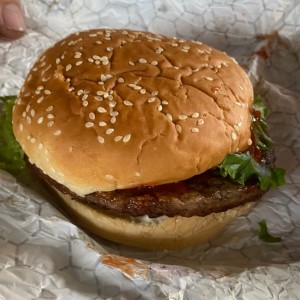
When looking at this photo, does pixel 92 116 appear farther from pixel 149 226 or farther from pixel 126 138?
pixel 149 226

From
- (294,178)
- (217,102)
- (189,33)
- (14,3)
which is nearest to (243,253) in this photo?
(294,178)

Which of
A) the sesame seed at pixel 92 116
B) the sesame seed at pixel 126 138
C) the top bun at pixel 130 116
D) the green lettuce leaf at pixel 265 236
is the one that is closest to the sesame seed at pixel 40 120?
the top bun at pixel 130 116

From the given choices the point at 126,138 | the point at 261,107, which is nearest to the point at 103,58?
the point at 126,138

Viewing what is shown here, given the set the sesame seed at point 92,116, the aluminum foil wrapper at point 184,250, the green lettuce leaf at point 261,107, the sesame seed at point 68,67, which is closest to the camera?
the aluminum foil wrapper at point 184,250

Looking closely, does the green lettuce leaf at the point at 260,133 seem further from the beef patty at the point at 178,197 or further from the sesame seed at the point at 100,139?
the sesame seed at the point at 100,139

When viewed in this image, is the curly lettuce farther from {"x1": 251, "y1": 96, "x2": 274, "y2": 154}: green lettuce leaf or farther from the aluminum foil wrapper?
the aluminum foil wrapper

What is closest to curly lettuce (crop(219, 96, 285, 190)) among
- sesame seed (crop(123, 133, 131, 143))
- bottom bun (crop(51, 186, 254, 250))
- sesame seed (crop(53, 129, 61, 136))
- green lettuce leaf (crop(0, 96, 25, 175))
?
bottom bun (crop(51, 186, 254, 250))
